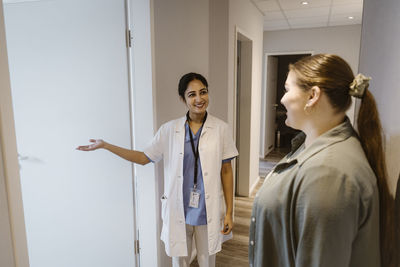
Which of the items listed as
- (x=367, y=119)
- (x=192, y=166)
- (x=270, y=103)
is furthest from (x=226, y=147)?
(x=270, y=103)

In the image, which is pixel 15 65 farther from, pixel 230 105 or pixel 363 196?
pixel 363 196

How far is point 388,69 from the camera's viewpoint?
38.7 inches

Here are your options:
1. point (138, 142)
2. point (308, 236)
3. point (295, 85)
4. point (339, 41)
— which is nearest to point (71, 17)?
point (138, 142)

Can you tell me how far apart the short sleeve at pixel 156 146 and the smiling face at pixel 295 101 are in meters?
0.89

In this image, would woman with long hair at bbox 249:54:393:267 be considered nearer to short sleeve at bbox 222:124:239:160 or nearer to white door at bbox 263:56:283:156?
short sleeve at bbox 222:124:239:160

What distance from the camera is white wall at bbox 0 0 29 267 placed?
996mm

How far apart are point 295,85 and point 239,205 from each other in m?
2.86

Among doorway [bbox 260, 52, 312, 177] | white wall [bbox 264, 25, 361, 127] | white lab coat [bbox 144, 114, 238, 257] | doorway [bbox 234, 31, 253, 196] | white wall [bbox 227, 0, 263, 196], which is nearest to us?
white lab coat [bbox 144, 114, 238, 257]

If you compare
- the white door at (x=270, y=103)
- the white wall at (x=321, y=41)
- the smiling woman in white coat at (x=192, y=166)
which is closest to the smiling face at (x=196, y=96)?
the smiling woman in white coat at (x=192, y=166)

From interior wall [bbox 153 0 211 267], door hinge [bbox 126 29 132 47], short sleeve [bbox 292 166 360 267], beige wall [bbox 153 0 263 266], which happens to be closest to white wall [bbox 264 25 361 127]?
beige wall [bbox 153 0 263 266]

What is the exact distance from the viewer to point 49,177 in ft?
6.16

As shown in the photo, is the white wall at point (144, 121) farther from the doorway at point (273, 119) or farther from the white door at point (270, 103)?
the white door at point (270, 103)

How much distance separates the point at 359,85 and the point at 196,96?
3.11ft

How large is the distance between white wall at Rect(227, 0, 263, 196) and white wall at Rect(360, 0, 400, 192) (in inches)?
62.0
